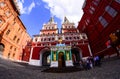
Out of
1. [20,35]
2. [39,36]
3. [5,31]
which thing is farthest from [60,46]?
[20,35]

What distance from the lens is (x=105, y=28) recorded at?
78.1ft

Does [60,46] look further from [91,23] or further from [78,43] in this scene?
[91,23]

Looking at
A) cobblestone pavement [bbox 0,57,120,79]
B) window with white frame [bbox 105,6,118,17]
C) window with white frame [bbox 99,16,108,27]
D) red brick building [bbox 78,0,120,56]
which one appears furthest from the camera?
window with white frame [bbox 99,16,108,27]

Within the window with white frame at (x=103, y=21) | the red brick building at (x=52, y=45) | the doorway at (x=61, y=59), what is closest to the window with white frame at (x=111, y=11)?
the window with white frame at (x=103, y=21)

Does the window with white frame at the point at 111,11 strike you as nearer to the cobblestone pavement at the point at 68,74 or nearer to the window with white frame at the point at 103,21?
the window with white frame at the point at 103,21

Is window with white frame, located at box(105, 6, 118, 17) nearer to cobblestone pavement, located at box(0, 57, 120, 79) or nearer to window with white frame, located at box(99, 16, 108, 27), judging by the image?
window with white frame, located at box(99, 16, 108, 27)

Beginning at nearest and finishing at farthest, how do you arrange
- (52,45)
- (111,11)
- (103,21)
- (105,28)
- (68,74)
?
(68,74) < (111,11) < (105,28) < (103,21) < (52,45)

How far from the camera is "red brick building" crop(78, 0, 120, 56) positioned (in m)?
19.4

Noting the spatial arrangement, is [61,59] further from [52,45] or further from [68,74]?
[68,74]

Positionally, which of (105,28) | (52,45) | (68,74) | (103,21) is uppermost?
(103,21)

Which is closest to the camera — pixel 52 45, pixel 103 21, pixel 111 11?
pixel 111 11

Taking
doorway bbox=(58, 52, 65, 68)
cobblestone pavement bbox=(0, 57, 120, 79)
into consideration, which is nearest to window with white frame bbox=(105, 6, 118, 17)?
cobblestone pavement bbox=(0, 57, 120, 79)

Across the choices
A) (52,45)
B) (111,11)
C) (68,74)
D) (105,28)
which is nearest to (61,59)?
(52,45)

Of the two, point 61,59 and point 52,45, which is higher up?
point 52,45
